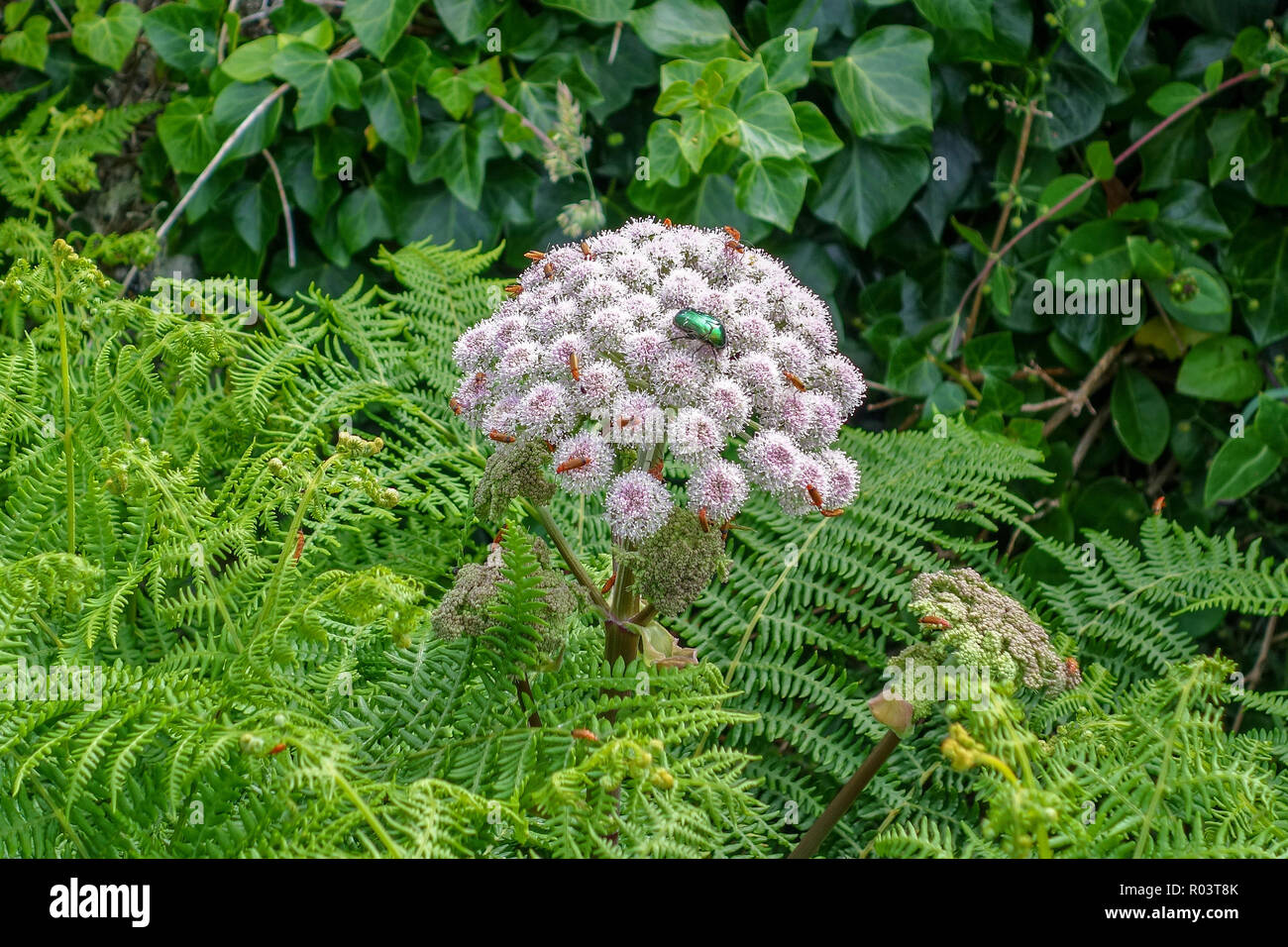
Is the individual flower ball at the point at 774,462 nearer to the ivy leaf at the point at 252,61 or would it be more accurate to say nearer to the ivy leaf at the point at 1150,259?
the ivy leaf at the point at 1150,259

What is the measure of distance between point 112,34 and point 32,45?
267 mm

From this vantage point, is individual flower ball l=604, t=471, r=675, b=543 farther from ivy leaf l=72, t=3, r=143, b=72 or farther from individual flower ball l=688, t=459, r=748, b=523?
ivy leaf l=72, t=3, r=143, b=72

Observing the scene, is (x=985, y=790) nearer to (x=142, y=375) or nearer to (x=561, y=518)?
(x=561, y=518)

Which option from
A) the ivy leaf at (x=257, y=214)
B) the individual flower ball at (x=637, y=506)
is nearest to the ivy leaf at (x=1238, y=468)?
the individual flower ball at (x=637, y=506)

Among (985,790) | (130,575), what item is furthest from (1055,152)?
(130,575)

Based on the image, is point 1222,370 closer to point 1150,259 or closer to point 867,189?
point 1150,259

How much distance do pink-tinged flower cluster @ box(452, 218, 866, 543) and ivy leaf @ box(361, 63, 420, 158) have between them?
102 centimetres

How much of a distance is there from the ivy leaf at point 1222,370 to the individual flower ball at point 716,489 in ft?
4.36

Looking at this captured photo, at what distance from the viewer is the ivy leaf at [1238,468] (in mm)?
1786

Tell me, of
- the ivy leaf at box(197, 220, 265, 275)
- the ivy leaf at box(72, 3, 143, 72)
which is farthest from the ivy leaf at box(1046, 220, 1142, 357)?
the ivy leaf at box(72, 3, 143, 72)
